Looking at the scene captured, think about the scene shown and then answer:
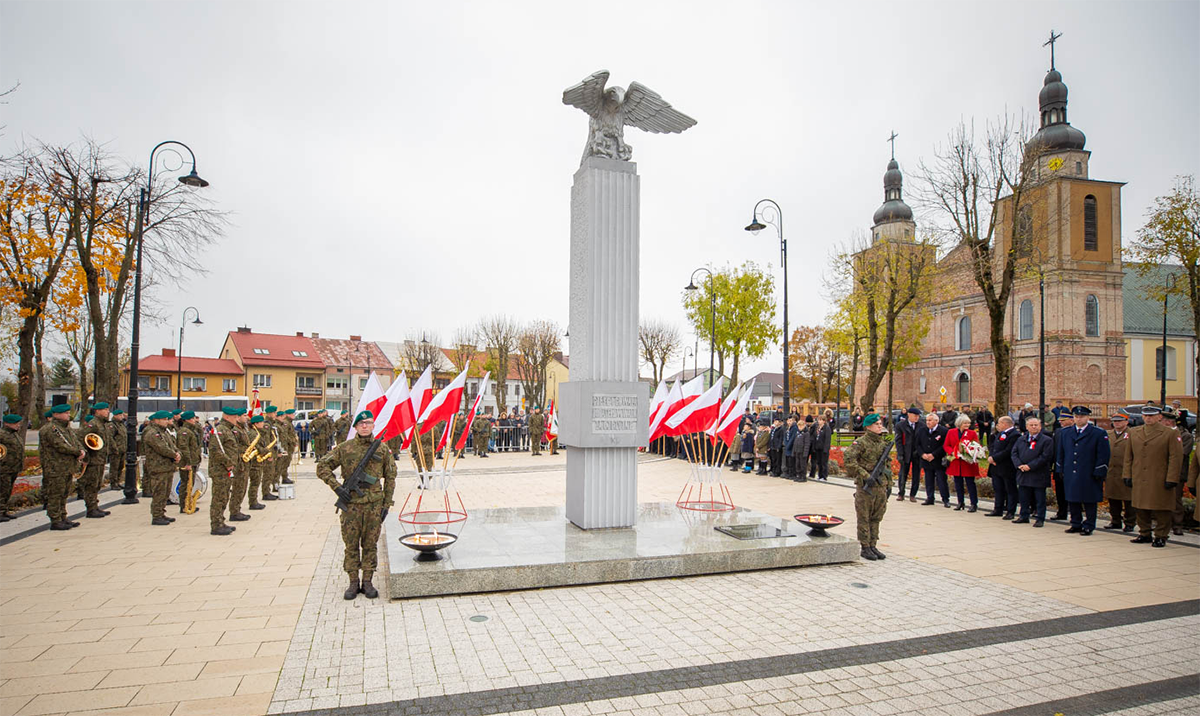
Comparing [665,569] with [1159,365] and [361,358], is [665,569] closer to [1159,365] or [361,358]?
[1159,365]

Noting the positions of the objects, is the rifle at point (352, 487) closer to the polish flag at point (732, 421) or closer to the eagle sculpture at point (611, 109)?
the eagle sculpture at point (611, 109)

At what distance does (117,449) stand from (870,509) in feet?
51.2

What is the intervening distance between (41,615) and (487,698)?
15.9ft

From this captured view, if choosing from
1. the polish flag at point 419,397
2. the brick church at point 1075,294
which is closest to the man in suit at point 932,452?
the polish flag at point 419,397

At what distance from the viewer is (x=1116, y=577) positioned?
796 centimetres

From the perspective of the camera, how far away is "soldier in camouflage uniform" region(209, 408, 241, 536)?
10.4 m

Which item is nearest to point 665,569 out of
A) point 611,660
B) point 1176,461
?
point 611,660

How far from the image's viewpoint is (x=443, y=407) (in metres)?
9.60

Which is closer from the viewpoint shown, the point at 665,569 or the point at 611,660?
the point at 611,660

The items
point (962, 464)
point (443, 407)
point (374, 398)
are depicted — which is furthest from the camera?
point (962, 464)

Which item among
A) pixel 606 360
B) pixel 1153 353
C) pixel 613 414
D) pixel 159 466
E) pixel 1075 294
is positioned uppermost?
pixel 1075 294

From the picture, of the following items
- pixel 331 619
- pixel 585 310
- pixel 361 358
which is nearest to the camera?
pixel 331 619

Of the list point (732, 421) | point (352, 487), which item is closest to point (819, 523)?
point (732, 421)

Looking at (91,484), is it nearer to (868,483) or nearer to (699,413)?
(699,413)
